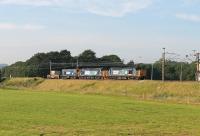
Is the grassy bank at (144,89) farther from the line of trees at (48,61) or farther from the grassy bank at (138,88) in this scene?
the line of trees at (48,61)

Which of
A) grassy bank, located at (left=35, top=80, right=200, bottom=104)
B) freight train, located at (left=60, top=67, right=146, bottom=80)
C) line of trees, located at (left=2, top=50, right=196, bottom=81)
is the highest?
line of trees, located at (left=2, top=50, right=196, bottom=81)

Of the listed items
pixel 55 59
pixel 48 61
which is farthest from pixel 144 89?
pixel 55 59

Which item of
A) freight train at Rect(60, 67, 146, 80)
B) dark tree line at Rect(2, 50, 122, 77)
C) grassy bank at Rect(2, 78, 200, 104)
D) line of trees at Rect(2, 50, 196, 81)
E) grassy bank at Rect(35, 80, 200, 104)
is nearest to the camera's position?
grassy bank at Rect(35, 80, 200, 104)

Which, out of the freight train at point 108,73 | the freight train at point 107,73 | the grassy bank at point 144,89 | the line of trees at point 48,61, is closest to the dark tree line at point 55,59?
the line of trees at point 48,61

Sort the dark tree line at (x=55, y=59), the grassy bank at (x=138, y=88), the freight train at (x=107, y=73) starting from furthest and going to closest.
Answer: the dark tree line at (x=55, y=59), the freight train at (x=107, y=73), the grassy bank at (x=138, y=88)

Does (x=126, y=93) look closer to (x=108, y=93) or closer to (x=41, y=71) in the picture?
(x=108, y=93)

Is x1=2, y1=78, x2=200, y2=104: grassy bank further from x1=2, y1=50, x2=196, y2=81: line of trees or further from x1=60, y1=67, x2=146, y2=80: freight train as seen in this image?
x1=2, y1=50, x2=196, y2=81: line of trees

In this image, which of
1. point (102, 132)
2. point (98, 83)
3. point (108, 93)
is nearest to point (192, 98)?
point (108, 93)

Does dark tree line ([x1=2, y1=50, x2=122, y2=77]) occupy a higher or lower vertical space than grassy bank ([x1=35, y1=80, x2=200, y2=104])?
higher

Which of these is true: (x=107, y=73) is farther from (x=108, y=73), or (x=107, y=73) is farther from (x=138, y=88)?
(x=138, y=88)

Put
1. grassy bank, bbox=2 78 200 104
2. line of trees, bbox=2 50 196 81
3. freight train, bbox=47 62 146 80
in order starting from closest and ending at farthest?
grassy bank, bbox=2 78 200 104 → freight train, bbox=47 62 146 80 → line of trees, bbox=2 50 196 81

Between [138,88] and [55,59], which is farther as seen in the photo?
[55,59]

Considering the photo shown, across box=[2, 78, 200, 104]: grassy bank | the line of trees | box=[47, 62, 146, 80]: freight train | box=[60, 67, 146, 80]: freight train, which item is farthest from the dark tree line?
box=[2, 78, 200, 104]: grassy bank

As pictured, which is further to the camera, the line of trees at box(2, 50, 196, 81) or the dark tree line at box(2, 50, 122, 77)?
the dark tree line at box(2, 50, 122, 77)
